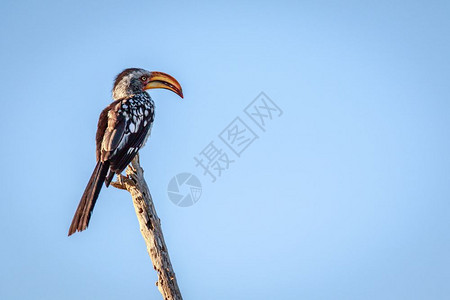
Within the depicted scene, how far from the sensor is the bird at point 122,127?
5491mm

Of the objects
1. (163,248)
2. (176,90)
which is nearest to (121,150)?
(163,248)

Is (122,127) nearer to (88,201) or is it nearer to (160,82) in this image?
(88,201)

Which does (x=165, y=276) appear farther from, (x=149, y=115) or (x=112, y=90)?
(x=112, y=90)

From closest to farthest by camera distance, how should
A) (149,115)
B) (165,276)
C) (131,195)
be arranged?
1. (165,276)
2. (131,195)
3. (149,115)

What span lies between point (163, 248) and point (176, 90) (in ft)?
12.1

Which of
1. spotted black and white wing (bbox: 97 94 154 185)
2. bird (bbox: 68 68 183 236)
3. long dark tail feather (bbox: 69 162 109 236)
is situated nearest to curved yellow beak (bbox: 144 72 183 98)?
bird (bbox: 68 68 183 236)

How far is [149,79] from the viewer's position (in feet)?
27.0

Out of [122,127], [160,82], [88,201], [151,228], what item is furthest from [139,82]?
[151,228]

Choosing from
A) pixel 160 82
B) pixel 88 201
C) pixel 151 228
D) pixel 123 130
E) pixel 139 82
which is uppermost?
pixel 139 82

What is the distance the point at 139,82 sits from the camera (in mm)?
8125

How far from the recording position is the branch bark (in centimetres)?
500

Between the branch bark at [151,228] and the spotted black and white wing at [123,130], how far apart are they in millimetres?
194

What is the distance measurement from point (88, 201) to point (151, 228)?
84 centimetres

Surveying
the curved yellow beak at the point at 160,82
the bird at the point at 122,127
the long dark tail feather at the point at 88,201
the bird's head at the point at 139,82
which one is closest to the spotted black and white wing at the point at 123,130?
the bird at the point at 122,127
